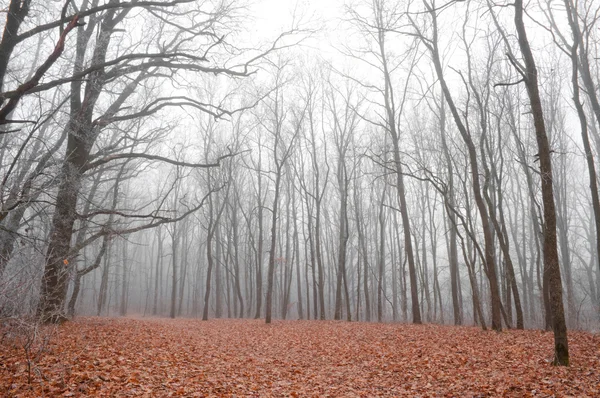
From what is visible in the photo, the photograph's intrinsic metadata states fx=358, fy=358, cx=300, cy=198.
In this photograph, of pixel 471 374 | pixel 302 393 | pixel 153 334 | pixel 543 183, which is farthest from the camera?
pixel 153 334

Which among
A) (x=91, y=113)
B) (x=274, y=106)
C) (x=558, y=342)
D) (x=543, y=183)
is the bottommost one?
(x=558, y=342)

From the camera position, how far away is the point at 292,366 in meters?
7.65

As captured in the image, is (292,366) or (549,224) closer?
(549,224)

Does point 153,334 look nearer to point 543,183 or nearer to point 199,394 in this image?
point 199,394

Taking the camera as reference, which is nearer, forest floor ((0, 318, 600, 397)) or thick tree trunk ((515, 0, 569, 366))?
forest floor ((0, 318, 600, 397))

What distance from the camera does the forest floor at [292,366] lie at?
5051 millimetres

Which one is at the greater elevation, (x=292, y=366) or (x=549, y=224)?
(x=549, y=224)

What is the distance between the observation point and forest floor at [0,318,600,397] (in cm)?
505

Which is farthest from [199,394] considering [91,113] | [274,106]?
[274,106]

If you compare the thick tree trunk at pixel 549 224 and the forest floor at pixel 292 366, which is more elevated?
the thick tree trunk at pixel 549 224

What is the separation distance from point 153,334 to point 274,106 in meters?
13.1

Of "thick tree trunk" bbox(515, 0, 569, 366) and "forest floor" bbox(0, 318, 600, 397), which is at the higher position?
"thick tree trunk" bbox(515, 0, 569, 366)

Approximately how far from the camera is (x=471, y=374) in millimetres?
6125

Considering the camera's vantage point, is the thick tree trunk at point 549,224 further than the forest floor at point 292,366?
Yes
